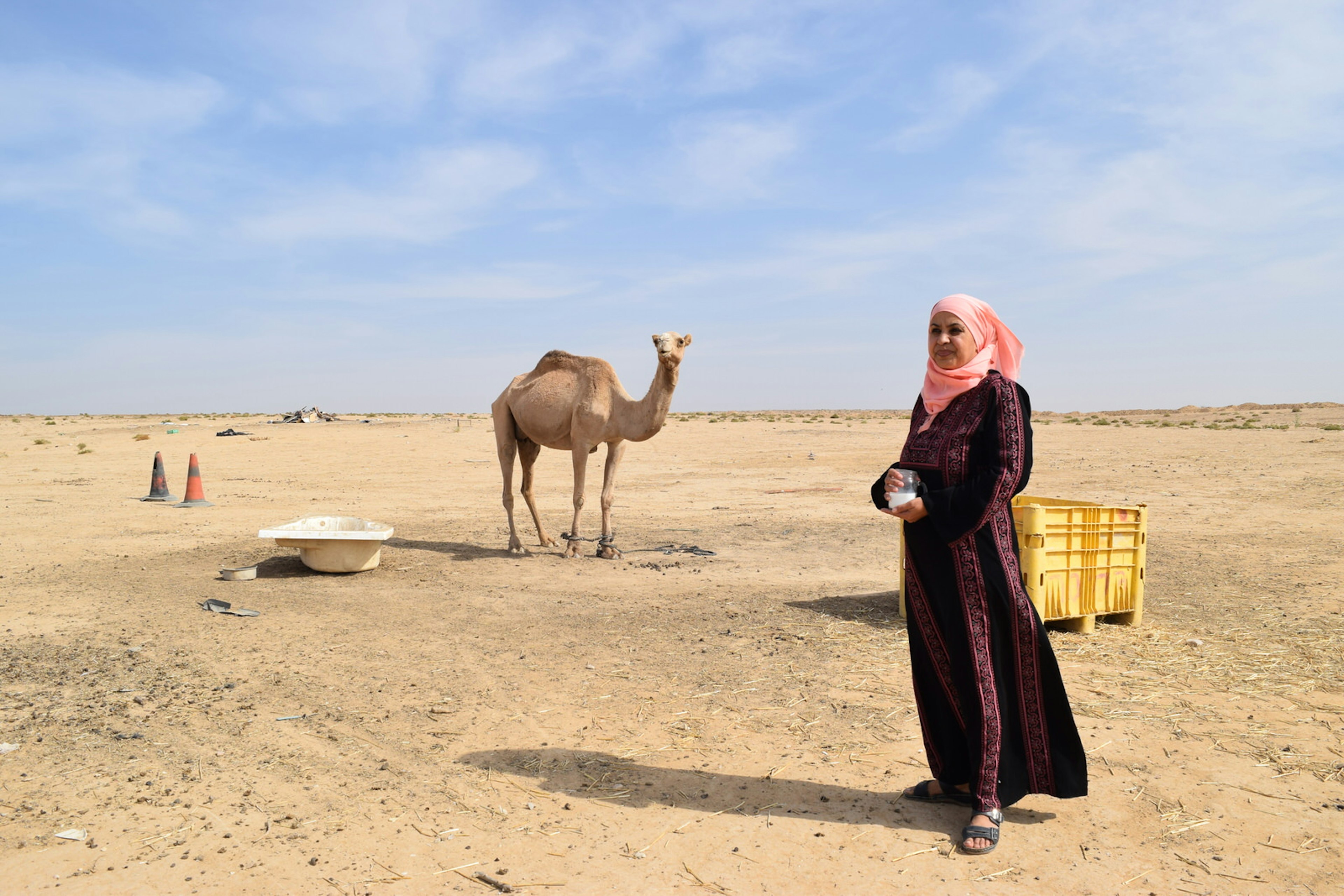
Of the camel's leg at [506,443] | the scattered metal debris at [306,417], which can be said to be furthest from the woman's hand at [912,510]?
the scattered metal debris at [306,417]

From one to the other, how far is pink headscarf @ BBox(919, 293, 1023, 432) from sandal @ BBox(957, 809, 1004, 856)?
1675 mm

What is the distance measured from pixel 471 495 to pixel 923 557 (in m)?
14.9

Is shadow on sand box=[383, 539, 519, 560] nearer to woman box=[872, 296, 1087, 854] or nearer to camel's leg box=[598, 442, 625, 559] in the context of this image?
camel's leg box=[598, 442, 625, 559]

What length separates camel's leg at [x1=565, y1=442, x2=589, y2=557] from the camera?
10648 millimetres

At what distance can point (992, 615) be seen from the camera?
3.65m

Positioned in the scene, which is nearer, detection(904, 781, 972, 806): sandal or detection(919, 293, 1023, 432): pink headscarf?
detection(919, 293, 1023, 432): pink headscarf

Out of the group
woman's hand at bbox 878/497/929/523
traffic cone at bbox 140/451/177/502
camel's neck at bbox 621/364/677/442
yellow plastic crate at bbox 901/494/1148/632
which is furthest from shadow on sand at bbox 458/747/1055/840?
traffic cone at bbox 140/451/177/502

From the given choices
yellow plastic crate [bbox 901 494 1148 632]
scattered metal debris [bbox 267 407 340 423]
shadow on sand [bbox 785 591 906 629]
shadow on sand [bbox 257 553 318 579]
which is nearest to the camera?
yellow plastic crate [bbox 901 494 1148 632]

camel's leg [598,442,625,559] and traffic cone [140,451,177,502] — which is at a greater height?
camel's leg [598,442,625,559]

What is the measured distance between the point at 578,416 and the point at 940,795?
24.6 ft

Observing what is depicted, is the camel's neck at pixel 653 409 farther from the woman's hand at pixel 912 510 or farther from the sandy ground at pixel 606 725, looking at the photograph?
the woman's hand at pixel 912 510

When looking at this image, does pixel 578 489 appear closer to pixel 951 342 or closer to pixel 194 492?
pixel 951 342

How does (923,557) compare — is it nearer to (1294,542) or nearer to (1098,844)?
(1098,844)

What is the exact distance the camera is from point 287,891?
3289mm
